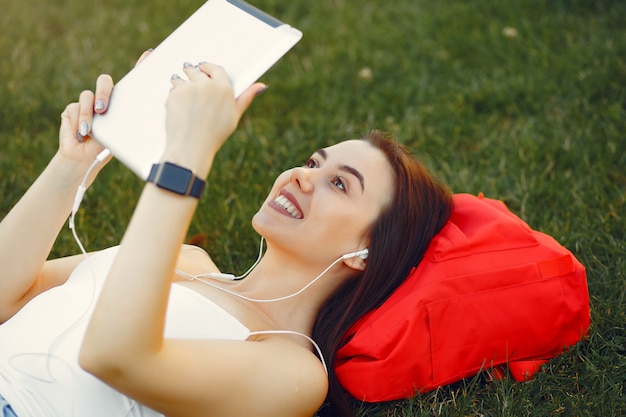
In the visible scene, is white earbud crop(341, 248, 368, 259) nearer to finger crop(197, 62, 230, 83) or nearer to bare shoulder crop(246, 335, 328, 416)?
bare shoulder crop(246, 335, 328, 416)

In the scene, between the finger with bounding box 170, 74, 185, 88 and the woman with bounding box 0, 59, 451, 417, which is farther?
the finger with bounding box 170, 74, 185, 88

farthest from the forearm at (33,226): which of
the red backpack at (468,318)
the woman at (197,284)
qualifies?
the red backpack at (468,318)

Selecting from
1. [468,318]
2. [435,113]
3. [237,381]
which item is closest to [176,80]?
[237,381]

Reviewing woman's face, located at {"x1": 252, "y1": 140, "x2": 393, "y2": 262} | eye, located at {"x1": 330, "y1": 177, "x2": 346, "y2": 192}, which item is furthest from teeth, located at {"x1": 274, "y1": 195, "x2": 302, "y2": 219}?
eye, located at {"x1": 330, "y1": 177, "x2": 346, "y2": 192}

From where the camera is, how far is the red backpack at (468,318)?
2863 mm

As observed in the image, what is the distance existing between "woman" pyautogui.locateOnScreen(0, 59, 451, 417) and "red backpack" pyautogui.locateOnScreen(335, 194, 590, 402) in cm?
11

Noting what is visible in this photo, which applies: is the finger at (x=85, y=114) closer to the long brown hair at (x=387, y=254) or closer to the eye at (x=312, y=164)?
the eye at (x=312, y=164)

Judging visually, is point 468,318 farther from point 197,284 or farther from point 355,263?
point 197,284

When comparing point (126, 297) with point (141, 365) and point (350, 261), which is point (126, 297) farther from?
point (350, 261)

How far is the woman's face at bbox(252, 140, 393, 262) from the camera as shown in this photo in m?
2.86

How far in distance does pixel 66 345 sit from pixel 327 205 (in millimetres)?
1065

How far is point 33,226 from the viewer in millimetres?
2760

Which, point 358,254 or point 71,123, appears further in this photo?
point 358,254

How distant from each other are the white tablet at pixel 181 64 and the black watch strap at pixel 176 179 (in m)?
0.19
